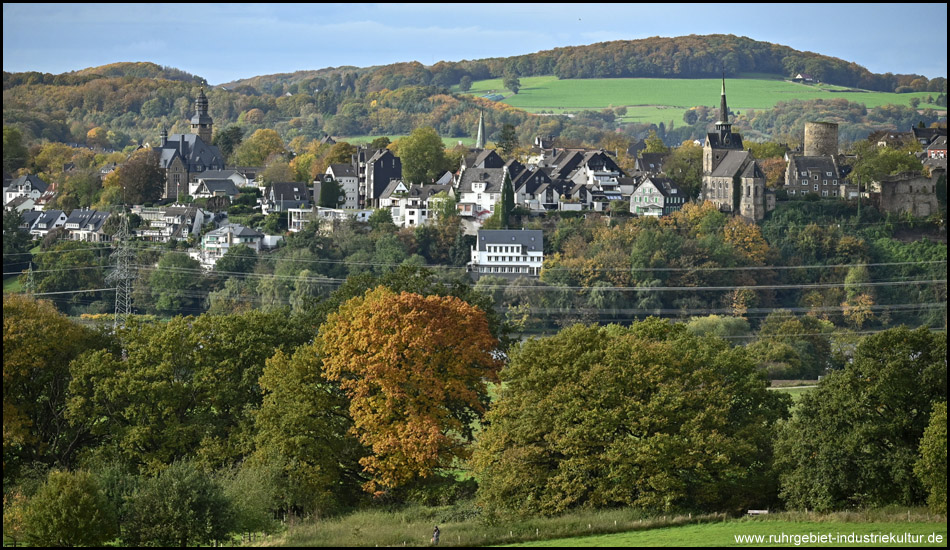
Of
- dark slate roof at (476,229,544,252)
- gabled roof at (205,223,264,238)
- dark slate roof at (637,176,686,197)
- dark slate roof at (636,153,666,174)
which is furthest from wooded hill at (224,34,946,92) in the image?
gabled roof at (205,223,264,238)

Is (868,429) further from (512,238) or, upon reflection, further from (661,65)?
(661,65)

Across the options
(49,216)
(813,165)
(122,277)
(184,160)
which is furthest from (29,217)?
(813,165)

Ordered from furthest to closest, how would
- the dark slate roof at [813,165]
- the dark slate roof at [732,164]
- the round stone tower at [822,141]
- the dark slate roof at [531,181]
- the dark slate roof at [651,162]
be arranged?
the dark slate roof at [651,162] → the round stone tower at [822,141] → the dark slate roof at [531,181] → the dark slate roof at [813,165] → the dark slate roof at [732,164]

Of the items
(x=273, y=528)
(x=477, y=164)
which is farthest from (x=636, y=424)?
(x=477, y=164)

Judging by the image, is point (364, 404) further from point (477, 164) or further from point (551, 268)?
point (477, 164)

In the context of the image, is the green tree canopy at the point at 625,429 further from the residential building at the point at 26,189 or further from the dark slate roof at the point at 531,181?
the residential building at the point at 26,189

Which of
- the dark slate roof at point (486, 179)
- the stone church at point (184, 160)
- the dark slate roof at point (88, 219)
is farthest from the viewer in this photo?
the stone church at point (184, 160)

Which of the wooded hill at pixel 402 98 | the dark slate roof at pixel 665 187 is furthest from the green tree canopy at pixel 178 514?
the wooded hill at pixel 402 98
